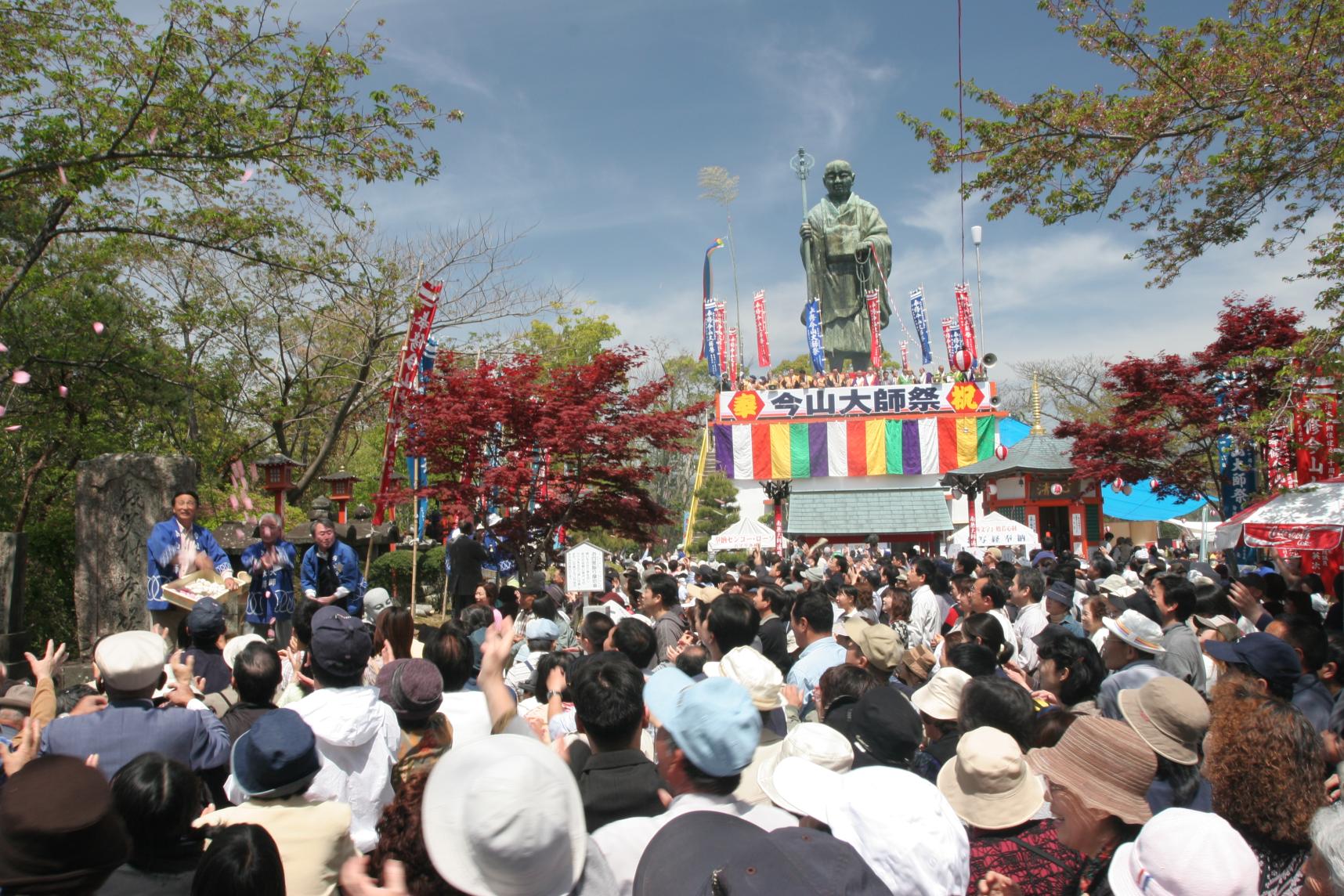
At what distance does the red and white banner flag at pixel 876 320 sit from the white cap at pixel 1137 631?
29636 millimetres

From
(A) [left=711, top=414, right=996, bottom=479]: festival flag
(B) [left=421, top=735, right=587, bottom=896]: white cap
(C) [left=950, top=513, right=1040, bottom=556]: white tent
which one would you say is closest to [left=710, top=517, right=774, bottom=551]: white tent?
(C) [left=950, top=513, right=1040, bottom=556]: white tent

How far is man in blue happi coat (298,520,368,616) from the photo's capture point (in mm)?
7281

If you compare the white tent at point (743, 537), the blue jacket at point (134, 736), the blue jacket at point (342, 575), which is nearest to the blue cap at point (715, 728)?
the blue jacket at point (134, 736)

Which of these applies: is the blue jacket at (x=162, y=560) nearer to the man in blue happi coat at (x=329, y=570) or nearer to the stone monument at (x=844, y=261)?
the man in blue happi coat at (x=329, y=570)

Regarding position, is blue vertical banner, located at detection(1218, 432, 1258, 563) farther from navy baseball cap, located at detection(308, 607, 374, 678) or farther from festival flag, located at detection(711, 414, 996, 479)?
festival flag, located at detection(711, 414, 996, 479)

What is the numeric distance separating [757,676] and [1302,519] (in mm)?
6216

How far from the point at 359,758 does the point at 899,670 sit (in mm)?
2883

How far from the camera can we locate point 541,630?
5367 mm

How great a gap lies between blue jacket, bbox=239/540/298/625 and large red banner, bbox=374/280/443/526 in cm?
341

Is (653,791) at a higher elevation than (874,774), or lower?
lower

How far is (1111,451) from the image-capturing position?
15703 mm

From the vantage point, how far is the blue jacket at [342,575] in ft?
23.9

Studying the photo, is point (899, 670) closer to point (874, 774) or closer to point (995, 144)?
point (874, 774)

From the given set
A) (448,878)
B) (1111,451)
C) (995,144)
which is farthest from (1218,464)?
(448,878)
